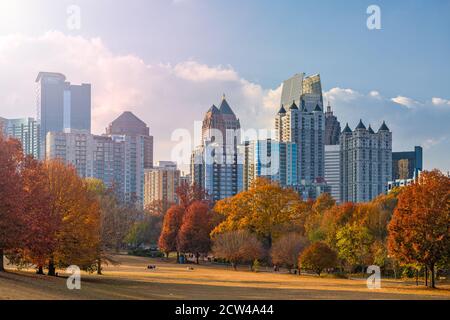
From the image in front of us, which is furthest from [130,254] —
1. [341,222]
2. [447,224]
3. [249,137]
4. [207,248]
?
[249,137]

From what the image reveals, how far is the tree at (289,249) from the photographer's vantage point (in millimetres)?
64188

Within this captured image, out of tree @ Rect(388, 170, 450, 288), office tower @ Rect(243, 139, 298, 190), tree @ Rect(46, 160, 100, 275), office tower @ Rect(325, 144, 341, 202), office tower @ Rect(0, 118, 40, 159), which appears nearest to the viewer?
tree @ Rect(46, 160, 100, 275)

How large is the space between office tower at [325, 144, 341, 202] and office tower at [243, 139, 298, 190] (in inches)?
413

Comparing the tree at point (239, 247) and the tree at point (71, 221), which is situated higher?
the tree at point (71, 221)

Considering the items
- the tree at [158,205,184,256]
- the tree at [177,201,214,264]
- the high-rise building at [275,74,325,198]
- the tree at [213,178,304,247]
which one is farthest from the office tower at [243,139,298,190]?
the tree at [213,178,304,247]

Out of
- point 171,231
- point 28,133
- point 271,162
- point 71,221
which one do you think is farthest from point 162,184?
point 71,221

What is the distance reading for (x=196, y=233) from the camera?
7938 centimetres

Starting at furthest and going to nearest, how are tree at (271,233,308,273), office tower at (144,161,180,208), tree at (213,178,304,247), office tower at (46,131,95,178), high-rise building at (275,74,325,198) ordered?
high-rise building at (275,74,325,198)
office tower at (46,131,95,178)
office tower at (144,161,180,208)
tree at (213,178,304,247)
tree at (271,233,308,273)

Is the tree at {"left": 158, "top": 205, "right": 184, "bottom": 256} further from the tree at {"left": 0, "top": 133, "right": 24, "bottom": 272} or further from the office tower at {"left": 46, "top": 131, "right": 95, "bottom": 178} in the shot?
the office tower at {"left": 46, "top": 131, "right": 95, "bottom": 178}

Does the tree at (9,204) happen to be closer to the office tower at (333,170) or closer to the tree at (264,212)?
the tree at (264,212)

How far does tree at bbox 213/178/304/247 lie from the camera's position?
72.2 meters

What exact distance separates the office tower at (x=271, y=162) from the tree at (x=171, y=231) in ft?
144

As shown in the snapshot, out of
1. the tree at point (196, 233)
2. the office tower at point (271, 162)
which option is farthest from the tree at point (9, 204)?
the office tower at point (271, 162)
